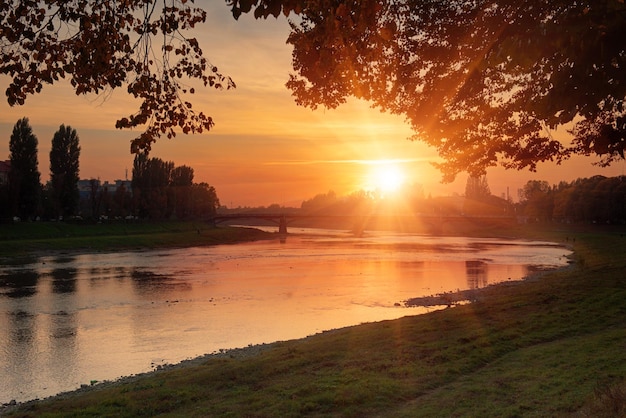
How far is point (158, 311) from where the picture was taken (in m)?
31.8

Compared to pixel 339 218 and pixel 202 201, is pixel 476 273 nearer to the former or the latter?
pixel 339 218

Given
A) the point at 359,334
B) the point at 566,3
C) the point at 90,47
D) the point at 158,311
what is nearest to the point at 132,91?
the point at 90,47

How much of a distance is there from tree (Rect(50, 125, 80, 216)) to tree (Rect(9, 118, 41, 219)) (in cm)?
784

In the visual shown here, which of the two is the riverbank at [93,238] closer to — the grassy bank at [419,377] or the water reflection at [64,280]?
the water reflection at [64,280]

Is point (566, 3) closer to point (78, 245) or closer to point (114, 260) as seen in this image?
point (114, 260)

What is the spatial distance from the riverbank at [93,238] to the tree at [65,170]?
12.6ft

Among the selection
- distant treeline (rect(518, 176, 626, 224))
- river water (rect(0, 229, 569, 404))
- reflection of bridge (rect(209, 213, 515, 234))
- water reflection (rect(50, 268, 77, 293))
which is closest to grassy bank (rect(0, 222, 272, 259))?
river water (rect(0, 229, 569, 404))

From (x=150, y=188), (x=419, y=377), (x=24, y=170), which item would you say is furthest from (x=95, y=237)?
(x=419, y=377)

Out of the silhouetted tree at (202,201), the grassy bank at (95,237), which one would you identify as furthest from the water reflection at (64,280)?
the silhouetted tree at (202,201)

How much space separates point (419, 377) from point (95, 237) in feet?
288

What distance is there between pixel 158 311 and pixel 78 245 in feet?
194

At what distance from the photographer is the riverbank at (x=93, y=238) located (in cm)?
7625

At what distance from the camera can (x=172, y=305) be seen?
33.8m

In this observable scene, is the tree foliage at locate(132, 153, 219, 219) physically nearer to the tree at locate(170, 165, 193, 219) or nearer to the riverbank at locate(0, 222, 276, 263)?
the tree at locate(170, 165, 193, 219)
